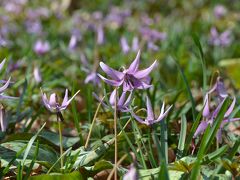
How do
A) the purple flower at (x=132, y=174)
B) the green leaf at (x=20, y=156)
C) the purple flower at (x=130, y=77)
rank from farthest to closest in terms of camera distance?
the green leaf at (x=20, y=156), the purple flower at (x=130, y=77), the purple flower at (x=132, y=174)

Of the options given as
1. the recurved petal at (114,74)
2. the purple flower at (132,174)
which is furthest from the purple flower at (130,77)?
the purple flower at (132,174)

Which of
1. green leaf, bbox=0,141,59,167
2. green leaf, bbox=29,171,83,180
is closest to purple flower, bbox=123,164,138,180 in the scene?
green leaf, bbox=29,171,83,180

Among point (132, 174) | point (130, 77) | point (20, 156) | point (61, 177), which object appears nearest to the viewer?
point (132, 174)

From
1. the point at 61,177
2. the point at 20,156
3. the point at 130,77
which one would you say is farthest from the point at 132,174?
the point at 20,156

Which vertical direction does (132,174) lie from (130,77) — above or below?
below

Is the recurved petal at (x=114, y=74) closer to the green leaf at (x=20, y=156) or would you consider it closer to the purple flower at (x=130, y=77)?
the purple flower at (x=130, y=77)

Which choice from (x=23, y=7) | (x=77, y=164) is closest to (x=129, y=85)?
(x=77, y=164)

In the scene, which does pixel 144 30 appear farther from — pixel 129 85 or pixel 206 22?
pixel 129 85

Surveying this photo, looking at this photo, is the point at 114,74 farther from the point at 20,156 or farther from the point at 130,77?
the point at 20,156

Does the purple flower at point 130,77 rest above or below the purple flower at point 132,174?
above

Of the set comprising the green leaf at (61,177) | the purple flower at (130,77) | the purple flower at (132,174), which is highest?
the purple flower at (130,77)

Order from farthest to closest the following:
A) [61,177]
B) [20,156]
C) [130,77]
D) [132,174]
Result: [20,156] → [130,77] → [61,177] → [132,174]

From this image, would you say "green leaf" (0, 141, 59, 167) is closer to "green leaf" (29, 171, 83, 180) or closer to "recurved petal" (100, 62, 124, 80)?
"green leaf" (29, 171, 83, 180)
